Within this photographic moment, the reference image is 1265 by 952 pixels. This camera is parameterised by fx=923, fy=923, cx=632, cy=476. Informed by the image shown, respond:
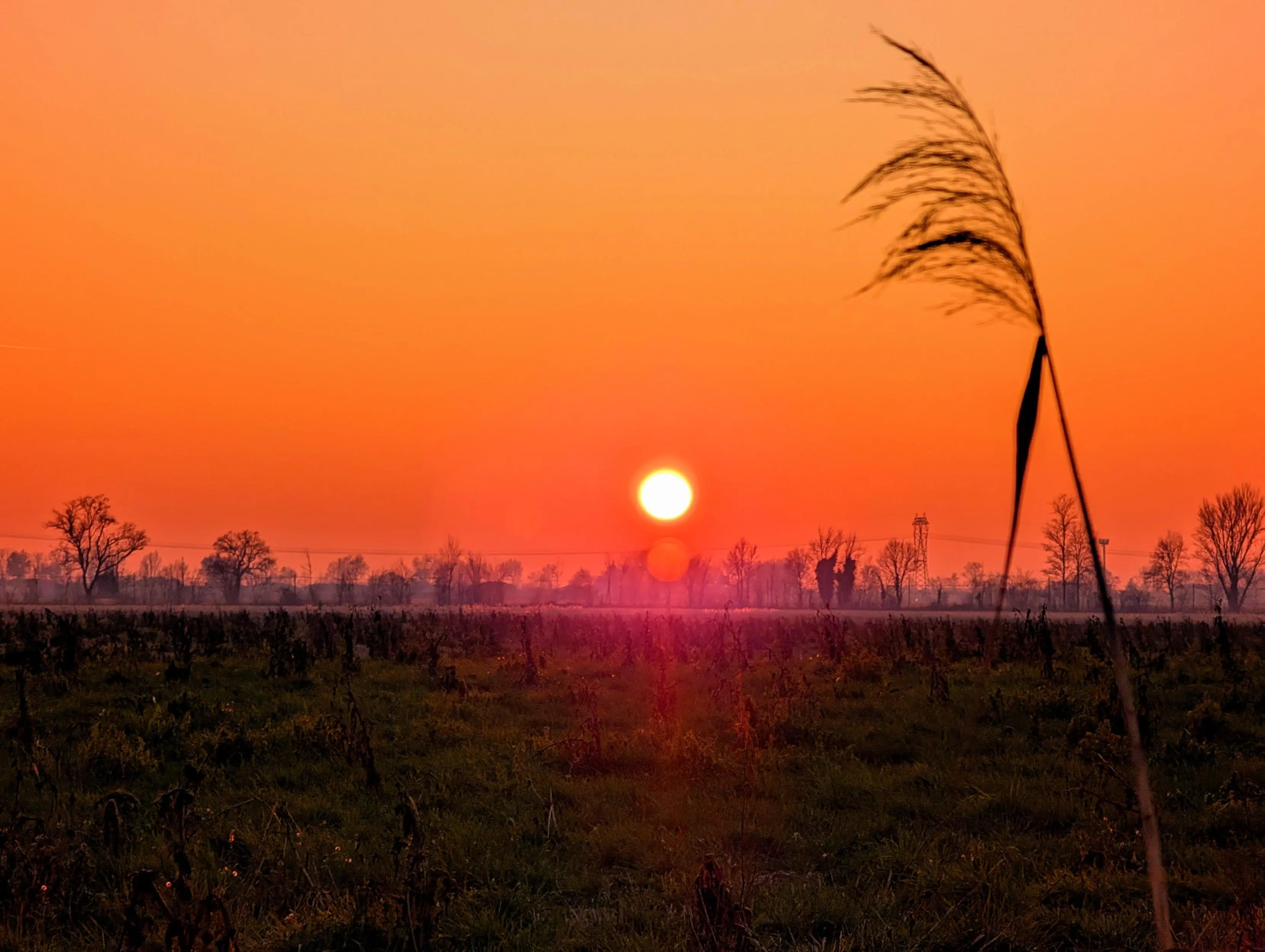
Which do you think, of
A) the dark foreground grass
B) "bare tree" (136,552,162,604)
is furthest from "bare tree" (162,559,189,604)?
the dark foreground grass

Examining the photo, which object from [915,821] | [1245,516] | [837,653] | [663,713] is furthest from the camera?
[1245,516]

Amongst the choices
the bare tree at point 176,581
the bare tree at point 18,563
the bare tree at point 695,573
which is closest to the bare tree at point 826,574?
the bare tree at point 695,573

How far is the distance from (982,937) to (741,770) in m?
4.08

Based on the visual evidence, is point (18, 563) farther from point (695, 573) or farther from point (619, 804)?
point (619, 804)

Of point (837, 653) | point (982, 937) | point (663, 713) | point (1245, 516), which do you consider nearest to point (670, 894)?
point (982, 937)

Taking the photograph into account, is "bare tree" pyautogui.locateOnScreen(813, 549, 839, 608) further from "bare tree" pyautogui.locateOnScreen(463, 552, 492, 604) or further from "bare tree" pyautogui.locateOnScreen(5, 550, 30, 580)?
"bare tree" pyautogui.locateOnScreen(5, 550, 30, 580)

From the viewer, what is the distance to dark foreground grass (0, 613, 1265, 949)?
580cm

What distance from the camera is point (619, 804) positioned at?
28.5ft

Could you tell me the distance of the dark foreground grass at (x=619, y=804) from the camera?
5.80 metres

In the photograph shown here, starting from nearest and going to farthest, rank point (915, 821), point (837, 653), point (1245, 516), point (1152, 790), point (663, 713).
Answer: point (915, 821), point (1152, 790), point (663, 713), point (837, 653), point (1245, 516)

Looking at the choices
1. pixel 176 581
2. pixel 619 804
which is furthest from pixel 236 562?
pixel 619 804

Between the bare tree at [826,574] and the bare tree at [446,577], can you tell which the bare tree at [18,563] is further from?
the bare tree at [826,574]

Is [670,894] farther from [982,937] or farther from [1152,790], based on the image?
[1152,790]

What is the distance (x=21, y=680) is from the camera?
8.41 meters
